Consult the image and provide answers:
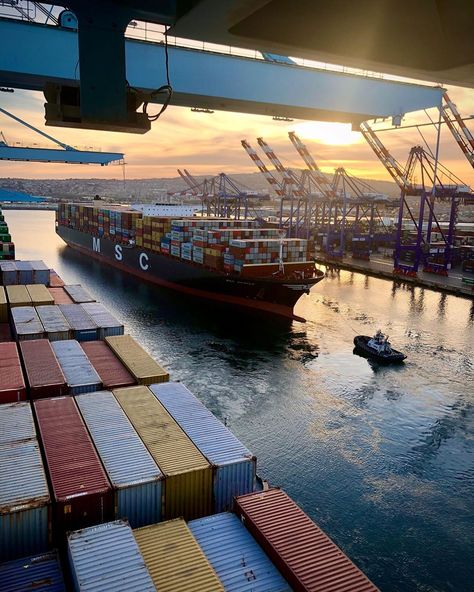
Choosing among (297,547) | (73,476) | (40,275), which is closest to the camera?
(297,547)

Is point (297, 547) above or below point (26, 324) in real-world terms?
below

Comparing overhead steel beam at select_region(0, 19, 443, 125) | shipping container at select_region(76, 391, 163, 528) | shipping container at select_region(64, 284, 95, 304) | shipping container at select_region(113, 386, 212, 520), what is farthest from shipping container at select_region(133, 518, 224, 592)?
shipping container at select_region(64, 284, 95, 304)

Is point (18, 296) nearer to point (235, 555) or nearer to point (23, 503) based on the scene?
point (23, 503)

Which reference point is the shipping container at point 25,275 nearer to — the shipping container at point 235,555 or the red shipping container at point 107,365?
the red shipping container at point 107,365

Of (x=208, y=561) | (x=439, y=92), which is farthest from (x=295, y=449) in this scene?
(x=439, y=92)

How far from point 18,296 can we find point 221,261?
1801 cm

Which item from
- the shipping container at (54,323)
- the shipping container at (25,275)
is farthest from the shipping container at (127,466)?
the shipping container at (25,275)

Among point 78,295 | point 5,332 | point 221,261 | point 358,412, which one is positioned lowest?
point 358,412

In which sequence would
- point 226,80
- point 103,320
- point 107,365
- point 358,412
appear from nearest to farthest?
point 226,80
point 107,365
point 358,412
point 103,320

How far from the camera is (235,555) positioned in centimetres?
998

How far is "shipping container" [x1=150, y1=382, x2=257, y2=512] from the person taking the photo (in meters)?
12.0

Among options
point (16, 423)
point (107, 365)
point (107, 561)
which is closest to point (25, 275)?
point (107, 365)

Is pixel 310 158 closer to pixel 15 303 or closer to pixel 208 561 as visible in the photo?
pixel 15 303

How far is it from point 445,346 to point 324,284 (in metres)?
21.4
